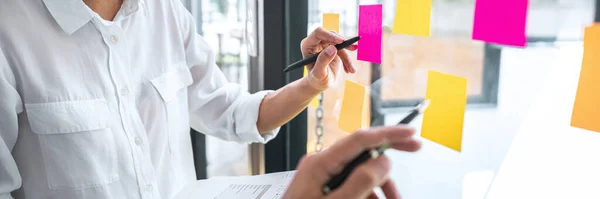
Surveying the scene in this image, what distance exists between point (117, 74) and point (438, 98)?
0.55 metres

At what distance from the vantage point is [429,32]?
0.66 meters

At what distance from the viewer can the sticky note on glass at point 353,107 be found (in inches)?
34.0

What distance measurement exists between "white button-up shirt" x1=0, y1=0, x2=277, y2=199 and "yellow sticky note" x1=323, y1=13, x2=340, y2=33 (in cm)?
22

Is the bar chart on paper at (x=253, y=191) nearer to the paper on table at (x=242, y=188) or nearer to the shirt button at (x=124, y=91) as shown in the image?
the paper on table at (x=242, y=188)

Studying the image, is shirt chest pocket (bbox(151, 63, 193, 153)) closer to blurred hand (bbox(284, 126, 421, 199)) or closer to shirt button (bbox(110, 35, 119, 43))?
shirt button (bbox(110, 35, 119, 43))

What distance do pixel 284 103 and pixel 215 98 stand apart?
19 centimetres

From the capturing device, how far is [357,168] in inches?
17.1

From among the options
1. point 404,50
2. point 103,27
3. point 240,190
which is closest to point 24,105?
point 103,27

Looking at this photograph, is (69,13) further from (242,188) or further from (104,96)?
(242,188)

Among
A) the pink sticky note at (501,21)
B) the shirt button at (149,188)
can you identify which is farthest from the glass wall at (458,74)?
the shirt button at (149,188)

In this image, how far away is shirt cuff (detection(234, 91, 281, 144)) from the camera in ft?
3.27

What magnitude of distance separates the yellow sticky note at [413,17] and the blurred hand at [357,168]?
0.84ft

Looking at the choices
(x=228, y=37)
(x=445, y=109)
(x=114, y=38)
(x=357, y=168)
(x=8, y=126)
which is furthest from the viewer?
(x=228, y=37)

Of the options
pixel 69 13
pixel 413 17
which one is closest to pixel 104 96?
pixel 69 13
